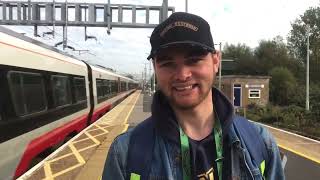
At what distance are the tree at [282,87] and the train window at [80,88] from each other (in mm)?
42795

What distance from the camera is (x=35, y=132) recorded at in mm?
10945

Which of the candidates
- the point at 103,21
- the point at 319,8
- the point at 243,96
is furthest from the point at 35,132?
the point at 319,8

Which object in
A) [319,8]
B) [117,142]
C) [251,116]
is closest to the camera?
[117,142]

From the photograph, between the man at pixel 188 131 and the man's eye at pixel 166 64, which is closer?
the man at pixel 188 131

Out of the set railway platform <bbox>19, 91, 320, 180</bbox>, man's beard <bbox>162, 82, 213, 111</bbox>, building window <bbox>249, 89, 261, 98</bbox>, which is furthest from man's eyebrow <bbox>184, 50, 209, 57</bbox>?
building window <bbox>249, 89, 261, 98</bbox>

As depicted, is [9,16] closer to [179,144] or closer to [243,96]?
[243,96]

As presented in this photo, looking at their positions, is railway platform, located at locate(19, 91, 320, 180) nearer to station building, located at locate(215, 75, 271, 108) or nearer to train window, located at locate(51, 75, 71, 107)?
train window, located at locate(51, 75, 71, 107)

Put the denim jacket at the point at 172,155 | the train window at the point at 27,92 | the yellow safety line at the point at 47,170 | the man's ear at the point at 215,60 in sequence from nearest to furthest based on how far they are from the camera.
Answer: the denim jacket at the point at 172,155
the man's ear at the point at 215,60
the train window at the point at 27,92
the yellow safety line at the point at 47,170

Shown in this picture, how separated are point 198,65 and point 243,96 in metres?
41.2

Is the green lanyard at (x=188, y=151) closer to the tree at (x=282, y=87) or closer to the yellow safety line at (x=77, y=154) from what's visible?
the yellow safety line at (x=77, y=154)

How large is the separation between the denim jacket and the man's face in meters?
0.08

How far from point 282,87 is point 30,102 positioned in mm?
60965

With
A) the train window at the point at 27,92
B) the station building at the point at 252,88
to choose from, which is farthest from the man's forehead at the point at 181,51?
the station building at the point at 252,88

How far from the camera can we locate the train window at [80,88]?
18.2m
